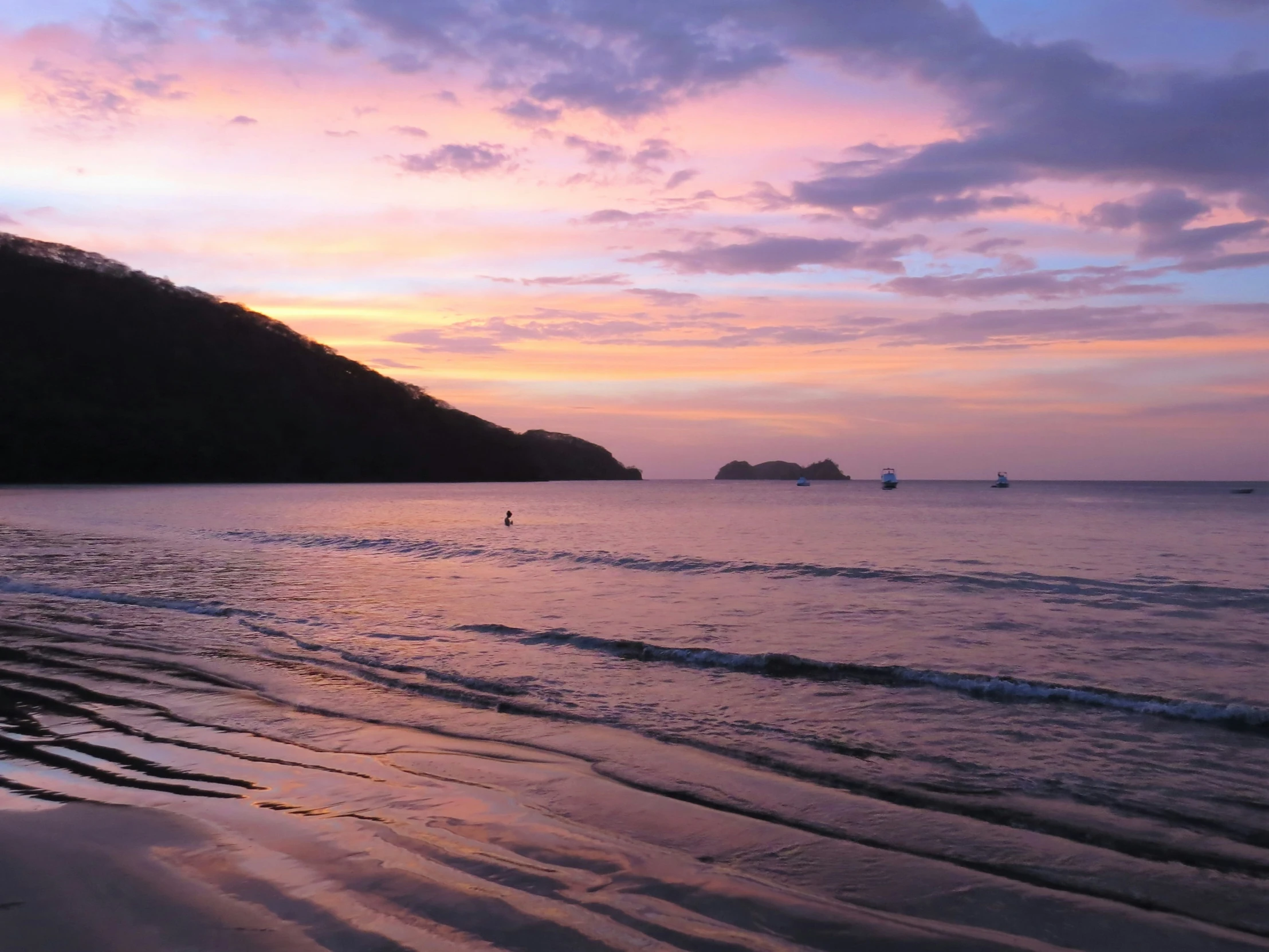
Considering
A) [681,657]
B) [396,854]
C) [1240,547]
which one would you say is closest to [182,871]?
[396,854]

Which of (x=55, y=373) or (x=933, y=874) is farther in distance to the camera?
(x=55, y=373)

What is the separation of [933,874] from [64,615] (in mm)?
16303

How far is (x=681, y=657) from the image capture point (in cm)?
1295

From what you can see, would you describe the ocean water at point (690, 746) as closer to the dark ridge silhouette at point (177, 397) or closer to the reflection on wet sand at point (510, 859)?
the reflection on wet sand at point (510, 859)

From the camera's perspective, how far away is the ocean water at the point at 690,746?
4.91 meters

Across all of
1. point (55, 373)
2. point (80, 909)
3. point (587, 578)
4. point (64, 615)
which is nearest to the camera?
point (80, 909)

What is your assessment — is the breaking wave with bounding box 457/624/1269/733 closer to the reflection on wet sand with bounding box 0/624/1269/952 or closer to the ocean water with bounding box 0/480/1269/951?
the ocean water with bounding box 0/480/1269/951

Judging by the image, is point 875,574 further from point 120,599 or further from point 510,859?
point 510,859

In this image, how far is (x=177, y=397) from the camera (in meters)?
141

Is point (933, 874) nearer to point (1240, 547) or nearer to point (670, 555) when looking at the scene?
point (670, 555)

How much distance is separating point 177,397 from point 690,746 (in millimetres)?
154938

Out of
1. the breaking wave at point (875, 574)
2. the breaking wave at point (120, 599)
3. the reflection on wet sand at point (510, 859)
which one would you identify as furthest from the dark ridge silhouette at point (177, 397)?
the reflection on wet sand at point (510, 859)

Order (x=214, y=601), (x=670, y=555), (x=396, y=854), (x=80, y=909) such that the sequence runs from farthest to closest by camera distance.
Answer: (x=670, y=555), (x=214, y=601), (x=396, y=854), (x=80, y=909)

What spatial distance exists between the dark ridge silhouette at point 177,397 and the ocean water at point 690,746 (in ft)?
400
